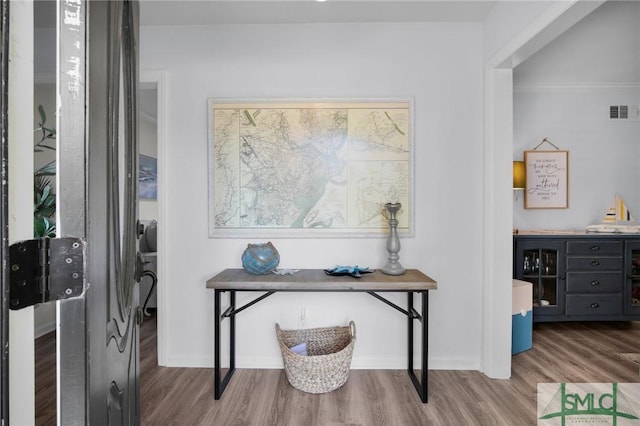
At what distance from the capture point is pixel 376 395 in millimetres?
2156

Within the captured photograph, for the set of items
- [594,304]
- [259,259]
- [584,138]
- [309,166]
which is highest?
[584,138]

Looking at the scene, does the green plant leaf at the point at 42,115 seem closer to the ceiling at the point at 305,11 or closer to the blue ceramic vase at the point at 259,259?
the blue ceramic vase at the point at 259,259

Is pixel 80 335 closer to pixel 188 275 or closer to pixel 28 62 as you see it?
pixel 28 62

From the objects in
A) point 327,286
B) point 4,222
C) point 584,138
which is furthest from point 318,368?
point 584,138

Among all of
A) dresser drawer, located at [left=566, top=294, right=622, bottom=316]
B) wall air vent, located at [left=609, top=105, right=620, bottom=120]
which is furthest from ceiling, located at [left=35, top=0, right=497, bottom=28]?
dresser drawer, located at [left=566, top=294, right=622, bottom=316]

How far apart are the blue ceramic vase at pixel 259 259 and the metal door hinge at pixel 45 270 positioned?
5.40ft

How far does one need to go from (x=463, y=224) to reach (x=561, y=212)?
72.7 inches

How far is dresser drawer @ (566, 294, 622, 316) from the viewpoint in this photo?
126 inches

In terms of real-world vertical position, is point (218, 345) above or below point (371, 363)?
above

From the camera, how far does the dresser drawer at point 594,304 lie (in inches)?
126

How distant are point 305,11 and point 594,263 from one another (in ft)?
11.1

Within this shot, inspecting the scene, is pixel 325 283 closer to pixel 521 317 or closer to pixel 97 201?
pixel 97 201

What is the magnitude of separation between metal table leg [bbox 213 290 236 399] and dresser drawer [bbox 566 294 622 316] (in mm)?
3044

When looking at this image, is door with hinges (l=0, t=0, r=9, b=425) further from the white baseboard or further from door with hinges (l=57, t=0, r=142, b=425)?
the white baseboard
